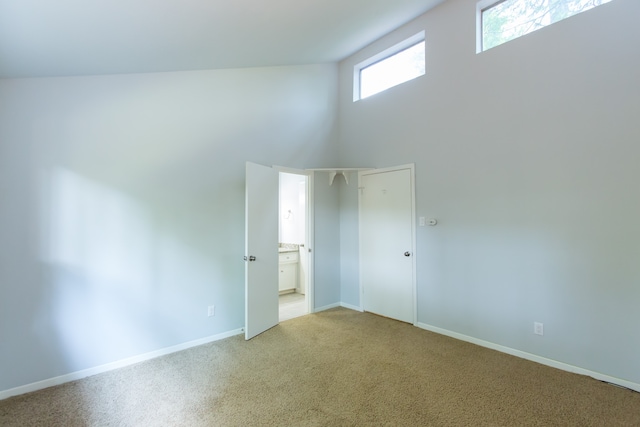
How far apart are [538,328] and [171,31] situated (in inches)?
163

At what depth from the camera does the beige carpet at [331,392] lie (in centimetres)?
201

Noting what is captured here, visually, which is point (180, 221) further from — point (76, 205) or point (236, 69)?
point (236, 69)

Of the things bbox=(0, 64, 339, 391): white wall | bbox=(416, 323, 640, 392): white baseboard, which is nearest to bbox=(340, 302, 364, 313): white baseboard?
bbox=(416, 323, 640, 392): white baseboard

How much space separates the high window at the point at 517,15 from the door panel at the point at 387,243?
1690 millimetres

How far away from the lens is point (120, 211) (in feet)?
9.06

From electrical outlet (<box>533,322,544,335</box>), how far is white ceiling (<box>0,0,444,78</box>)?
3530mm

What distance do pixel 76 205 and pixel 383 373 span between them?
119 inches

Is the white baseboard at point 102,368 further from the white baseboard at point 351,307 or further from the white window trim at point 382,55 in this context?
the white window trim at point 382,55

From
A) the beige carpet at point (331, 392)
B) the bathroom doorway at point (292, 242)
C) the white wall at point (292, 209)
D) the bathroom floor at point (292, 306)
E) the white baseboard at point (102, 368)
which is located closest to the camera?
the beige carpet at point (331, 392)

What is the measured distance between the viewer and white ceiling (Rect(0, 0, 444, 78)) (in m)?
1.88

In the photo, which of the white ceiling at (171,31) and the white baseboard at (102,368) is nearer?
the white ceiling at (171,31)

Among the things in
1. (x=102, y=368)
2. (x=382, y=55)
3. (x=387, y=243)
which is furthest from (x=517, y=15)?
(x=102, y=368)

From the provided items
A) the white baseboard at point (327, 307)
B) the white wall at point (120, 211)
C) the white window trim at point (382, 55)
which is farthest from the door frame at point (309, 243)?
the white window trim at point (382, 55)

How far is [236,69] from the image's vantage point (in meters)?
3.50
